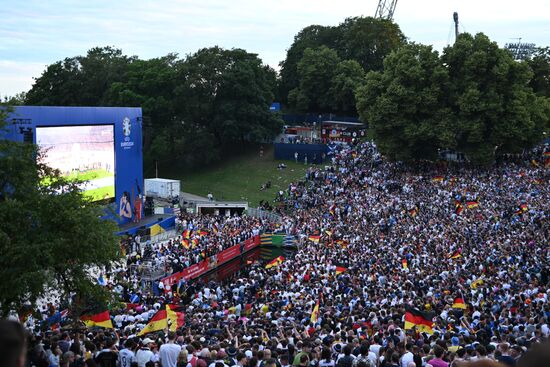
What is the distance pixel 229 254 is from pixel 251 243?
287cm

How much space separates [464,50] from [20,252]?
41.1 m

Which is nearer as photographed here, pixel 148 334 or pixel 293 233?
pixel 148 334

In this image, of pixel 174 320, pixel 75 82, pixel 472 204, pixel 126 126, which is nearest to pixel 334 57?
pixel 75 82

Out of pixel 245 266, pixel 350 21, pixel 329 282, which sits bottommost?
pixel 245 266

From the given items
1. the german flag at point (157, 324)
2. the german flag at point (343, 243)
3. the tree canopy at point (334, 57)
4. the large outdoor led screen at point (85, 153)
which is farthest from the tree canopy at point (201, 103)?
the german flag at point (157, 324)

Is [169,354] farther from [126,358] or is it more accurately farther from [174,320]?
[174,320]

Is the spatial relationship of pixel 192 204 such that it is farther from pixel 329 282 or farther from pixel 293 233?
pixel 329 282

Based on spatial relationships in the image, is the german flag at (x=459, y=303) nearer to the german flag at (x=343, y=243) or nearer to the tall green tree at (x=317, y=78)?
the german flag at (x=343, y=243)

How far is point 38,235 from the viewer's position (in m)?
16.2

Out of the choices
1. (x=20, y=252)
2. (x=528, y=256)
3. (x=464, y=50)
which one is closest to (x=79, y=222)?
(x=20, y=252)

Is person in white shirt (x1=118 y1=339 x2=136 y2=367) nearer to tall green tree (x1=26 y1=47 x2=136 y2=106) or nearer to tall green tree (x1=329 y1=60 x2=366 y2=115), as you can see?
tall green tree (x1=329 y1=60 x2=366 y2=115)

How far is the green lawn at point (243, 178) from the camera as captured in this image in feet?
173

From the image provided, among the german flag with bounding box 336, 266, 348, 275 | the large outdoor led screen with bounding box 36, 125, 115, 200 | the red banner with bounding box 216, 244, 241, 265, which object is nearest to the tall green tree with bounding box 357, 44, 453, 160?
the red banner with bounding box 216, 244, 241, 265

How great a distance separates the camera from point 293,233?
124 feet
